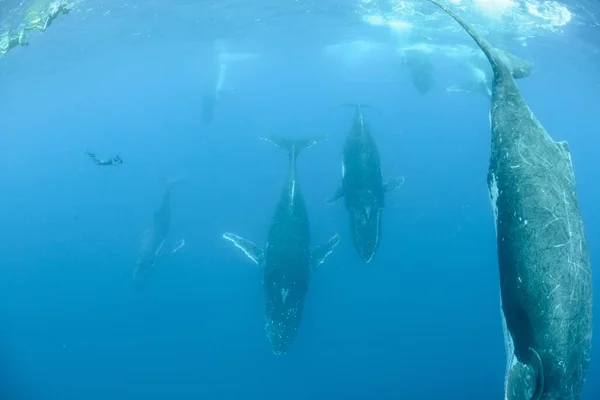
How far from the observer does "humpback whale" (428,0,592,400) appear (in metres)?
3.85

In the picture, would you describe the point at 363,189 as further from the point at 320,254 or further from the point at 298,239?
the point at 298,239

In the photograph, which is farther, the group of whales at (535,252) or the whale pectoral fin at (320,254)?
the whale pectoral fin at (320,254)

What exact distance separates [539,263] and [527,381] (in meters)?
1.24

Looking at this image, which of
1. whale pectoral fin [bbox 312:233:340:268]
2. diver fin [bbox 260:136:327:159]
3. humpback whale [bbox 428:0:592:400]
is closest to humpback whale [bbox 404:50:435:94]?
diver fin [bbox 260:136:327:159]

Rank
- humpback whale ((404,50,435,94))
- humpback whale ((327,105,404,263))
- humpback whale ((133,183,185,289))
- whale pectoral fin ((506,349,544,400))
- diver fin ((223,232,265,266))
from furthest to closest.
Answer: humpback whale ((404,50,435,94)), humpback whale ((133,183,185,289)), diver fin ((223,232,265,266)), humpback whale ((327,105,404,263)), whale pectoral fin ((506,349,544,400))

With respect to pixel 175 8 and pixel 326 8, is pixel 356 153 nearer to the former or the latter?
pixel 326 8

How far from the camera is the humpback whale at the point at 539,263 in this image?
12.6 ft

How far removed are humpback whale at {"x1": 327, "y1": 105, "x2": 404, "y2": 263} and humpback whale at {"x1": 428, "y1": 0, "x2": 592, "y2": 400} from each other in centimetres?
632

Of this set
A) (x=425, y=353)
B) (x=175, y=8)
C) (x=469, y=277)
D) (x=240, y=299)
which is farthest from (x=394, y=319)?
(x=175, y=8)

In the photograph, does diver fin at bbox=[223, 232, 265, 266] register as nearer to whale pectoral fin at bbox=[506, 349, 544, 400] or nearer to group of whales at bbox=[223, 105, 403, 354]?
group of whales at bbox=[223, 105, 403, 354]

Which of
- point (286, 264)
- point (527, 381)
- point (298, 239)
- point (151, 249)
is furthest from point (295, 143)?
point (527, 381)

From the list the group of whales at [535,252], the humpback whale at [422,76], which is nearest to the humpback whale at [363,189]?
the group of whales at [535,252]

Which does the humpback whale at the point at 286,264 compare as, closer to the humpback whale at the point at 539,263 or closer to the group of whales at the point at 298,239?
the group of whales at the point at 298,239

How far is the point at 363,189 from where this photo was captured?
41.1ft
